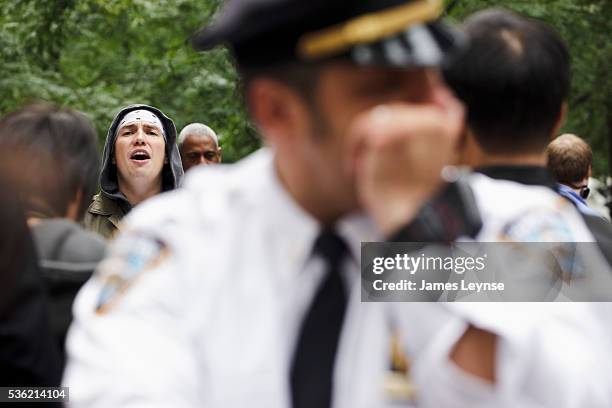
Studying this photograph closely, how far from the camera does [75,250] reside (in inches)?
129

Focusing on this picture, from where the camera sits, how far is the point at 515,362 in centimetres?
193

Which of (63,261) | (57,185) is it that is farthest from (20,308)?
(57,185)

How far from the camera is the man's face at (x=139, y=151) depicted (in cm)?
564

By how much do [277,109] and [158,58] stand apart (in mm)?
12468

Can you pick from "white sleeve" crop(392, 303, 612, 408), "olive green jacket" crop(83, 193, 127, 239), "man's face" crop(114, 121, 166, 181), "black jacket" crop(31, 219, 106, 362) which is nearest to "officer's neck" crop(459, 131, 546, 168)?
"white sleeve" crop(392, 303, 612, 408)

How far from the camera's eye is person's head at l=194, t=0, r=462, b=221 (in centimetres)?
174

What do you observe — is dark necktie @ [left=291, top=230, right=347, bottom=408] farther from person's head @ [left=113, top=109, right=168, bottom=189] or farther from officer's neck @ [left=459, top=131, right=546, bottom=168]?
person's head @ [left=113, top=109, right=168, bottom=189]

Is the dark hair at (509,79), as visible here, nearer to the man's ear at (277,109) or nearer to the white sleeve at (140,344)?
the man's ear at (277,109)

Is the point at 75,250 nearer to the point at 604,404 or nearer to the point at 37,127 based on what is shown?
the point at 37,127

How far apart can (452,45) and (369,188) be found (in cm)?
30

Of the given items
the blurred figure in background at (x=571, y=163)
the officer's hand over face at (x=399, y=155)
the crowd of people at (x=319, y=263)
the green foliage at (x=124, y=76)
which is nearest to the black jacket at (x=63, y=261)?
the crowd of people at (x=319, y=263)

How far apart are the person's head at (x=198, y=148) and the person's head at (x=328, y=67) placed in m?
A: 5.08

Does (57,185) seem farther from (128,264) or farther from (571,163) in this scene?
(571,163)

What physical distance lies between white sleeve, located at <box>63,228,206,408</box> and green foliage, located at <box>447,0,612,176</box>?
34.5 feet
